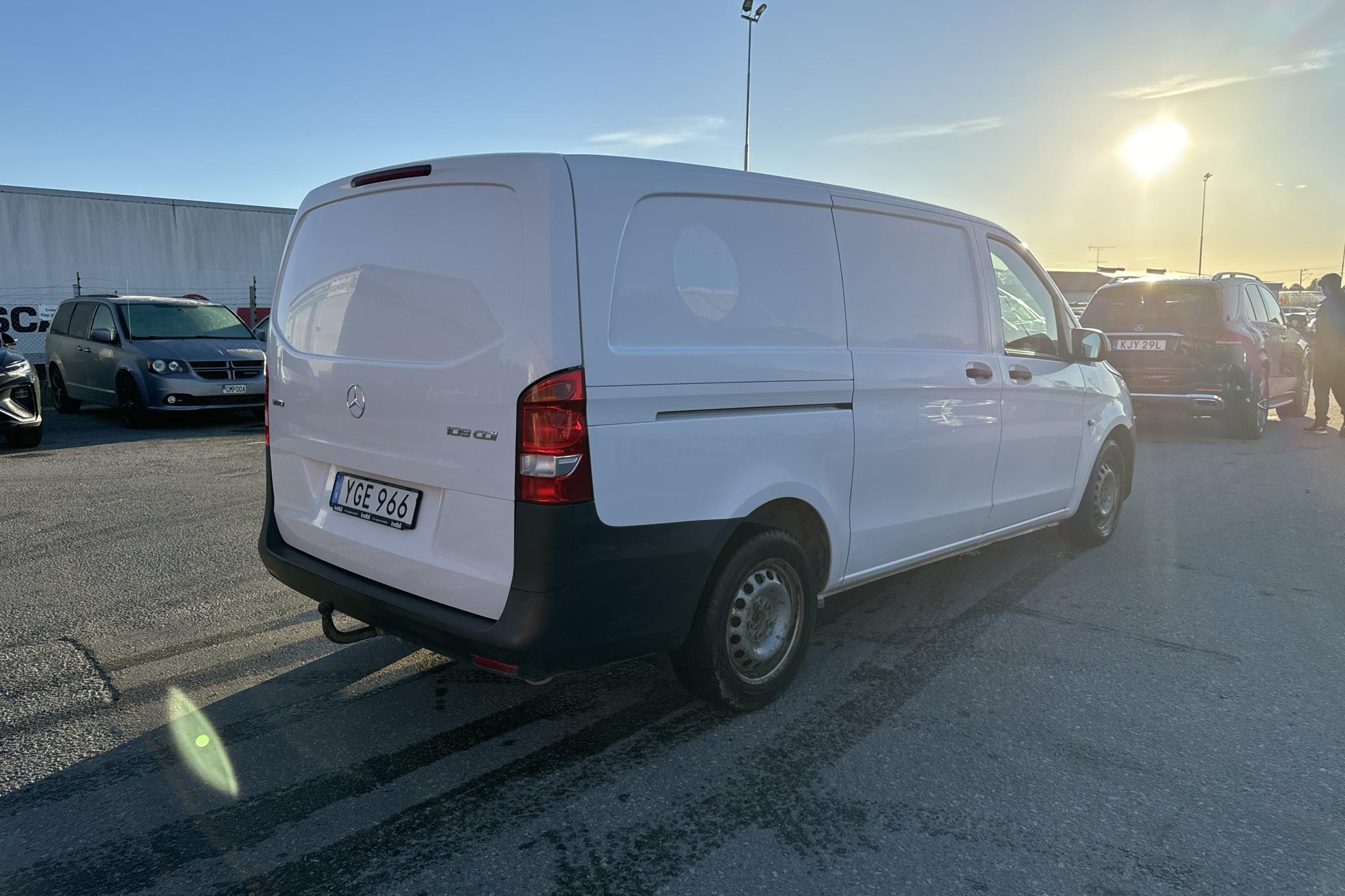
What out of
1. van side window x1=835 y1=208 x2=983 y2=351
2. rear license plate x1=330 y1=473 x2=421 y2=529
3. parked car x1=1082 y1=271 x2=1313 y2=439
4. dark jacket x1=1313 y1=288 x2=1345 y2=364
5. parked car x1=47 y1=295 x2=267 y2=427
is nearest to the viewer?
rear license plate x1=330 y1=473 x2=421 y2=529

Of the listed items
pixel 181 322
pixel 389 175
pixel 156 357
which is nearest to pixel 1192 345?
pixel 389 175

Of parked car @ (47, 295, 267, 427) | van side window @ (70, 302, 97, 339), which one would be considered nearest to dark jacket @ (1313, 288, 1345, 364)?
parked car @ (47, 295, 267, 427)

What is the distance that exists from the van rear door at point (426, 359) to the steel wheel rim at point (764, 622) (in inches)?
37.9

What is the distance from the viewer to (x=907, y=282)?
400cm

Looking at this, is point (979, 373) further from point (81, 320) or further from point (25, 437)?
point (81, 320)

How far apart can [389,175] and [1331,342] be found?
38.6ft

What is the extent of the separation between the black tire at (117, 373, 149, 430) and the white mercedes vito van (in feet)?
29.9

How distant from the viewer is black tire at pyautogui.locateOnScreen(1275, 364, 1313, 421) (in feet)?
42.9

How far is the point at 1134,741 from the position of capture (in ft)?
10.7

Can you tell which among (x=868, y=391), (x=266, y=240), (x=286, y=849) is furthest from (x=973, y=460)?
(x=266, y=240)

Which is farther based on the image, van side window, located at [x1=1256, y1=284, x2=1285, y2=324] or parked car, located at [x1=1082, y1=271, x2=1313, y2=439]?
van side window, located at [x1=1256, y1=284, x2=1285, y2=324]

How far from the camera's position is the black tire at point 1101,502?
5.69 metres

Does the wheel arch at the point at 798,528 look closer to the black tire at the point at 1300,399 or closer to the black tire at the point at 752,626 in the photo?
the black tire at the point at 752,626

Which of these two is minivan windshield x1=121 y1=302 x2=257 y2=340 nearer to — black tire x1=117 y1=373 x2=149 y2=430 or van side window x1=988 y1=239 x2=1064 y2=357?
black tire x1=117 y1=373 x2=149 y2=430
